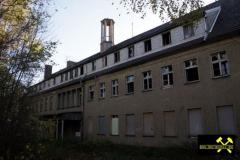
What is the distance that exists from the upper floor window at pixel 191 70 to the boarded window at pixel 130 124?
20.6ft

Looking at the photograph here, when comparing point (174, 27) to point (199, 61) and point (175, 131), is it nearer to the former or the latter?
point (199, 61)

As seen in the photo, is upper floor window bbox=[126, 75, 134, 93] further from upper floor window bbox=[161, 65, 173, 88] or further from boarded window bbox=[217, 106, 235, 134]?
boarded window bbox=[217, 106, 235, 134]

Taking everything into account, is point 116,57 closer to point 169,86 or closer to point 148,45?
point 148,45

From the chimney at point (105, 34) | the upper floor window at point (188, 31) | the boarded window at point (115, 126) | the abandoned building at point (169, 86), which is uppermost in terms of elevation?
the chimney at point (105, 34)

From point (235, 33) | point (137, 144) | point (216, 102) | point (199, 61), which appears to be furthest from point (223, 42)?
point (137, 144)

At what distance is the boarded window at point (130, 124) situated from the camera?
2109 cm

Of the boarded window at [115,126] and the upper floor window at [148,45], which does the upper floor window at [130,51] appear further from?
the boarded window at [115,126]

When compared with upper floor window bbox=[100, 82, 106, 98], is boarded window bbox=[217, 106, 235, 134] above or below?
below

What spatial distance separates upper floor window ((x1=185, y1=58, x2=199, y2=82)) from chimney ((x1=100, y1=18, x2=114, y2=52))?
606 inches

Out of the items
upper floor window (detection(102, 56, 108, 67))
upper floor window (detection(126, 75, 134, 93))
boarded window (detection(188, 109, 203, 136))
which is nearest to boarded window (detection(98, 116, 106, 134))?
upper floor window (detection(126, 75, 134, 93))

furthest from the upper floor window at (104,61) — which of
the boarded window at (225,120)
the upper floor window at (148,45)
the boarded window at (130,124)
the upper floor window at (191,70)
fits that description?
the boarded window at (225,120)

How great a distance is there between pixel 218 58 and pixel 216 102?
2.85 metres

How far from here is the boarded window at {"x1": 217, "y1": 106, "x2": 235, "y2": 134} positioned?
1460cm

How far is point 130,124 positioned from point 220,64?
30.3 feet
